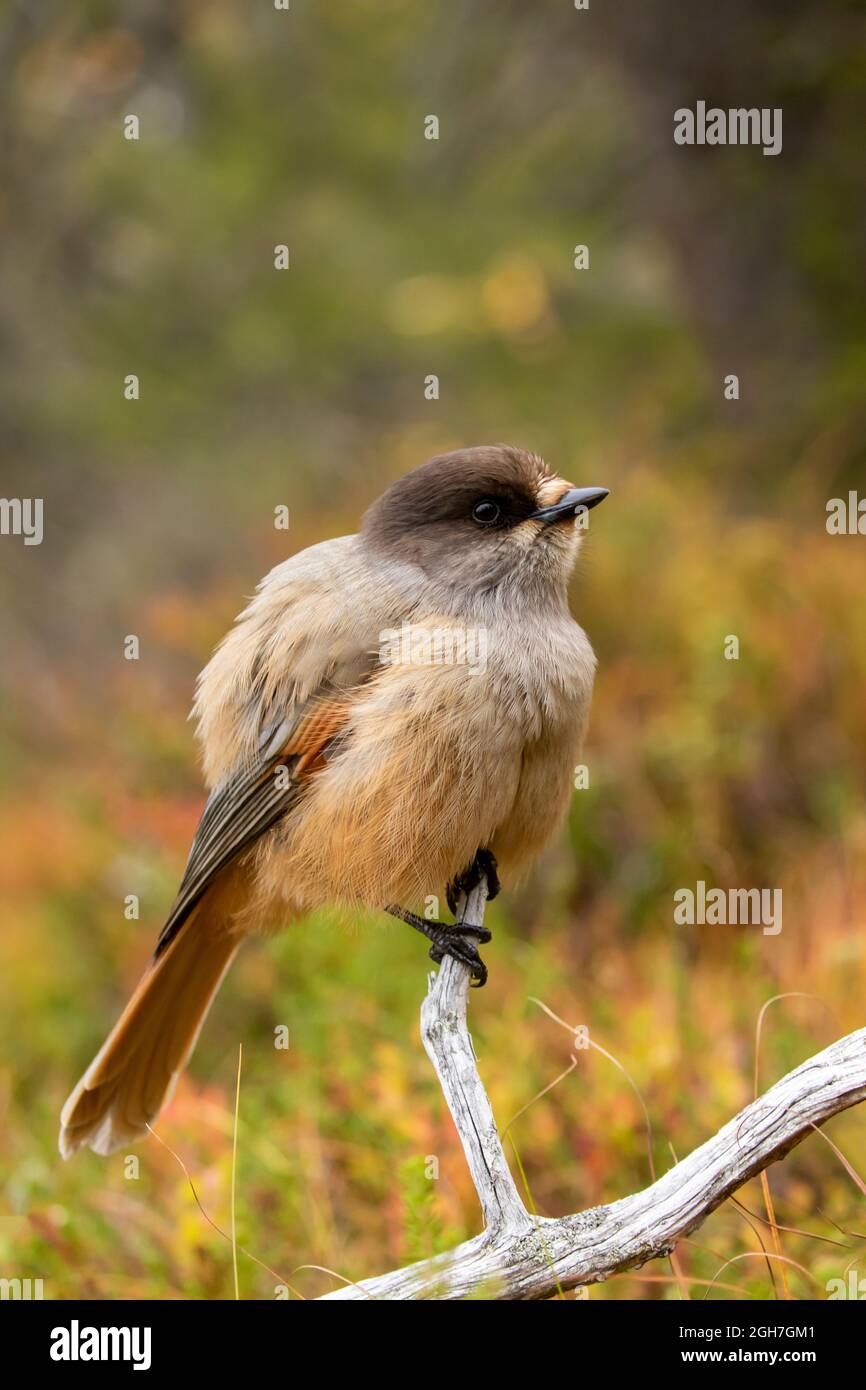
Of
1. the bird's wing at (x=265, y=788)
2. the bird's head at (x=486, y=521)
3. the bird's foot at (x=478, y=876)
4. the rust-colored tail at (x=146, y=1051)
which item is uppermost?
the bird's head at (x=486, y=521)

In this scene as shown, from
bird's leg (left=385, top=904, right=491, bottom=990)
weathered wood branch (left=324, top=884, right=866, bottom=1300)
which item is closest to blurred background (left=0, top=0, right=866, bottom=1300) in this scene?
weathered wood branch (left=324, top=884, right=866, bottom=1300)

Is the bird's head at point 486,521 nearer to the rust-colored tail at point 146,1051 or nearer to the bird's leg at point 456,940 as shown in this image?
the bird's leg at point 456,940

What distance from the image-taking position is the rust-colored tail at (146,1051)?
4031mm

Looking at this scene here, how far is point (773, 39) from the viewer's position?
26.8 ft

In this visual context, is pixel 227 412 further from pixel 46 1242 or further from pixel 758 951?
pixel 46 1242

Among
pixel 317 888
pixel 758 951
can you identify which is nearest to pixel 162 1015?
pixel 317 888

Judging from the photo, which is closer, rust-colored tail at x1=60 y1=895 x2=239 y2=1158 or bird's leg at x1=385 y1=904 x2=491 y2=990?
bird's leg at x1=385 y1=904 x2=491 y2=990

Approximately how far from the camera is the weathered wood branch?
9.21 feet

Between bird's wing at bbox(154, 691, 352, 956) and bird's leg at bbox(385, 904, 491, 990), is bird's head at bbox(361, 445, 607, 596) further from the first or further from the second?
bird's leg at bbox(385, 904, 491, 990)

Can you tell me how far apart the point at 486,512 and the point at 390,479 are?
5332 mm

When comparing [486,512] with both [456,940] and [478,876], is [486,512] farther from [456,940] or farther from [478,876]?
[456,940]

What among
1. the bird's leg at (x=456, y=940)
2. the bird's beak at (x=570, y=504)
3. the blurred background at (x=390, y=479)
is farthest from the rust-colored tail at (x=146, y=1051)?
the bird's beak at (x=570, y=504)

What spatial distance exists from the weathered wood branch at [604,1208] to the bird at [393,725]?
56cm

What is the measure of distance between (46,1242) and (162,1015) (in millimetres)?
848
